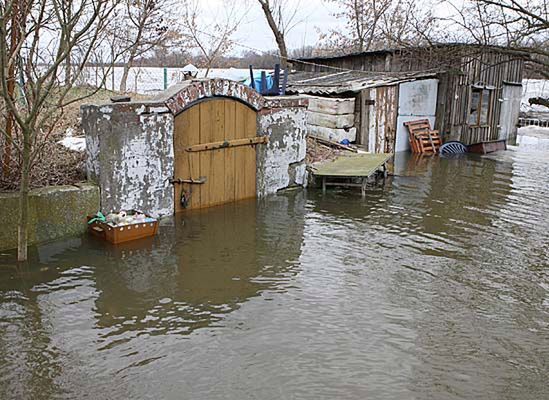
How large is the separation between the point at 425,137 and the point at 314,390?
1549 centimetres

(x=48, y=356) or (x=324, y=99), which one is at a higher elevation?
(x=324, y=99)

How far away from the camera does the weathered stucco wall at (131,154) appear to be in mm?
8242

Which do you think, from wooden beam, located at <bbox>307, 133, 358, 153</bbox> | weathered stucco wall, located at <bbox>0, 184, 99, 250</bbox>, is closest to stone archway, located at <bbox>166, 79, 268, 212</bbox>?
weathered stucco wall, located at <bbox>0, 184, 99, 250</bbox>

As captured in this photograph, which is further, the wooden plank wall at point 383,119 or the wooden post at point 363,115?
the wooden plank wall at point 383,119

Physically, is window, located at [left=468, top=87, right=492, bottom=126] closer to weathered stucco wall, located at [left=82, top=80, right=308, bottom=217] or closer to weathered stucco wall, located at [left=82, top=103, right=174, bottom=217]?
weathered stucco wall, located at [left=82, top=80, right=308, bottom=217]

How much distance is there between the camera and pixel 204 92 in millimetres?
9469

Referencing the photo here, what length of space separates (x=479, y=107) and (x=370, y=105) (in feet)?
22.7

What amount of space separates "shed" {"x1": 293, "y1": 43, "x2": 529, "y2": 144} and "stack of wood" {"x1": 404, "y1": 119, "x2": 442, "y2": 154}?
0.77 metres

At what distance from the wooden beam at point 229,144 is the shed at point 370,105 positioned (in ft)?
17.5

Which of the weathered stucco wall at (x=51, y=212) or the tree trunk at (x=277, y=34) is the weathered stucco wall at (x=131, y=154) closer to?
the weathered stucco wall at (x=51, y=212)

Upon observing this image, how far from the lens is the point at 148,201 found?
905 cm

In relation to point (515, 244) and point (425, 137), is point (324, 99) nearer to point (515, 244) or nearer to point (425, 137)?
point (425, 137)

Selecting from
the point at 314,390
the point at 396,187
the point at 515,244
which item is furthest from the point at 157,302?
the point at 396,187

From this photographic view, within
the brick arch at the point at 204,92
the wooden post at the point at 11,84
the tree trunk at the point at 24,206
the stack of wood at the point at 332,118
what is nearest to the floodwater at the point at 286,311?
the tree trunk at the point at 24,206
